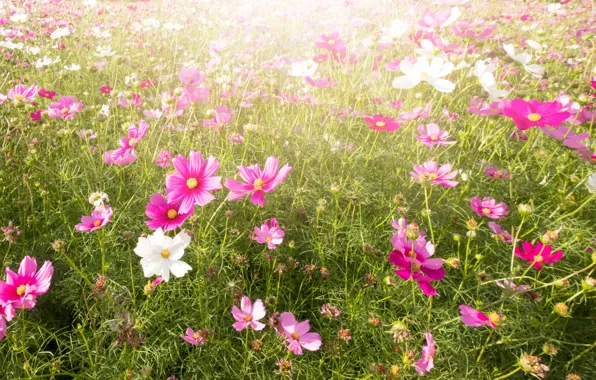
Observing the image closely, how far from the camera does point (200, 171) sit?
0.84 metres

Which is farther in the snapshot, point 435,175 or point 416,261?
point 435,175

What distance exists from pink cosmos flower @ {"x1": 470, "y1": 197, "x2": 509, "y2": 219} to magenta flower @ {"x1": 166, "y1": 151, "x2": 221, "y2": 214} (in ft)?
2.57

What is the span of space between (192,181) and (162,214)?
0.38 feet

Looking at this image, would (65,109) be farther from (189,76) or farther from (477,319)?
(477,319)

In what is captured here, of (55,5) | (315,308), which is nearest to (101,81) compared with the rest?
(55,5)

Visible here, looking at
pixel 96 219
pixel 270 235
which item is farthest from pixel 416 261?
pixel 96 219

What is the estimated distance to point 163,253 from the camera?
76cm

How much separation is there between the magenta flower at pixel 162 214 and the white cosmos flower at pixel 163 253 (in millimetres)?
46

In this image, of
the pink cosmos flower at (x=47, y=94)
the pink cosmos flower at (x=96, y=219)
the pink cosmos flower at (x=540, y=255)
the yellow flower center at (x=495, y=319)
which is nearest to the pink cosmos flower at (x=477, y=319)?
the yellow flower center at (x=495, y=319)

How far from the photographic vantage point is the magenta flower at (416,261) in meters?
0.79

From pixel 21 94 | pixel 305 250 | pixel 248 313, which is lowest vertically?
pixel 305 250

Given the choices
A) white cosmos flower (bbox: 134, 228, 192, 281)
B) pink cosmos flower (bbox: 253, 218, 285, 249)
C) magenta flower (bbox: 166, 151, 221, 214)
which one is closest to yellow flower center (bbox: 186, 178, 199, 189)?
magenta flower (bbox: 166, 151, 221, 214)

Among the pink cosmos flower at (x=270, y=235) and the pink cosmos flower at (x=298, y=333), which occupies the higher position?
the pink cosmos flower at (x=270, y=235)

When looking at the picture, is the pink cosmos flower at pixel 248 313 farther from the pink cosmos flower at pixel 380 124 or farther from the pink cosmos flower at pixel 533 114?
the pink cosmos flower at pixel 533 114
